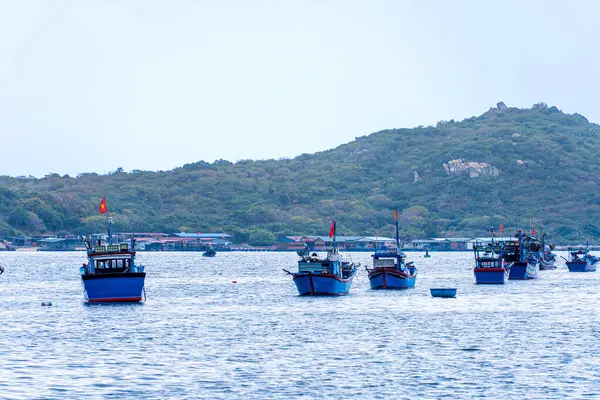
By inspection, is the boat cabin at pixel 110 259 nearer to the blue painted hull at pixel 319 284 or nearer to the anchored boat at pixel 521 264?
the blue painted hull at pixel 319 284

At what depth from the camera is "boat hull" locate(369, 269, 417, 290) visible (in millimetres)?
137250

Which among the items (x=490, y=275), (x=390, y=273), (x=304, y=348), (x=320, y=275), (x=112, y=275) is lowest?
(x=304, y=348)

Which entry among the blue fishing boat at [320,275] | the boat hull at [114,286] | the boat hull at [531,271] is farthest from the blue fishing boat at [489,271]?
the boat hull at [114,286]

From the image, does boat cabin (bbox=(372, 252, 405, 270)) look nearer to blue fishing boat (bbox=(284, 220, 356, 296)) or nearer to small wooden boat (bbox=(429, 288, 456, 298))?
small wooden boat (bbox=(429, 288, 456, 298))

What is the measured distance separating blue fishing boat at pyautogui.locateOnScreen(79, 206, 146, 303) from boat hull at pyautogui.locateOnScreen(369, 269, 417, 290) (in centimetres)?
3703

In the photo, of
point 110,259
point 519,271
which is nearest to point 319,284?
point 110,259

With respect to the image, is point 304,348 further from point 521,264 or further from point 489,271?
point 521,264

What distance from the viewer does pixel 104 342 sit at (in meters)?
79.4

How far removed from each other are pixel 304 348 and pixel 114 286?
36154mm

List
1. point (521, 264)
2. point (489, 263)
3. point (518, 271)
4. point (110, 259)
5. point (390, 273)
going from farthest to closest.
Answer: point (521, 264) < point (518, 271) < point (489, 263) < point (390, 273) < point (110, 259)

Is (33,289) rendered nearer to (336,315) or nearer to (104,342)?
(336,315)

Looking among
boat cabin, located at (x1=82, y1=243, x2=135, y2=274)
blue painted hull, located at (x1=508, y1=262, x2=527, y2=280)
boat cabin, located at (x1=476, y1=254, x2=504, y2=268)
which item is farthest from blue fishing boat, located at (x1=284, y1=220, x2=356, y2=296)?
blue painted hull, located at (x1=508, y1=262, x2=527, y2=280)

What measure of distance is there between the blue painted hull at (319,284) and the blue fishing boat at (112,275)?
20.9 metres

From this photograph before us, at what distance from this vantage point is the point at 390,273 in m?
137
